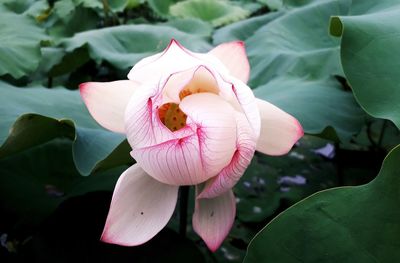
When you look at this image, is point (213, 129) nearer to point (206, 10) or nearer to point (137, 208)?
point (137, 208)

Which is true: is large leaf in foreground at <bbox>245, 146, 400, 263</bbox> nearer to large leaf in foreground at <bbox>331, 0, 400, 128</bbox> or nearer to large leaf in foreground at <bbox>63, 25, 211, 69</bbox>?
large leaf in foreground at <bbox>331, 0, 400, 128</bbox>

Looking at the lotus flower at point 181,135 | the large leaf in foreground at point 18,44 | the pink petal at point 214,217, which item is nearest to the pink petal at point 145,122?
the lotus flower at point 181,135

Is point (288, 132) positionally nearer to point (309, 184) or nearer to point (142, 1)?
point (309, 184)

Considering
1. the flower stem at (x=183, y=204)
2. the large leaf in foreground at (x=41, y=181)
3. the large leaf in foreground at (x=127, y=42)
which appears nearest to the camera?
the flower stem at (x=183, y=204)

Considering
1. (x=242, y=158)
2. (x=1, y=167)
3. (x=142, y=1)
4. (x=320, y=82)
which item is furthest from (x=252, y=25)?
(x=142, y=1)

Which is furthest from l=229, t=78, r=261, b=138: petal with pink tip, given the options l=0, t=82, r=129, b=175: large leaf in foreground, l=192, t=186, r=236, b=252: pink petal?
l=0, t=82, r=129, b=175: large leaf in foreground

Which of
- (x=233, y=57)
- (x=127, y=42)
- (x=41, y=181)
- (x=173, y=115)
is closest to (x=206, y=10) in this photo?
(x=127, y=42)

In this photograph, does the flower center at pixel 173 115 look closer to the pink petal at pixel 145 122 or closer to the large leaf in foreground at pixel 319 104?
the pink petal at pixel 145 122
